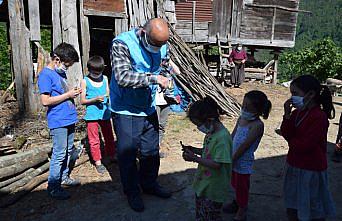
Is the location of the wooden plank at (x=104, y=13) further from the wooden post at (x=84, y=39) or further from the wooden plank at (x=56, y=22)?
the wooden plank at (x=56, y=22)

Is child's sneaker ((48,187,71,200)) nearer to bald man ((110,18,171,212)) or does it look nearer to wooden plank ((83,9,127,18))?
bald man ((110,18,171,212))

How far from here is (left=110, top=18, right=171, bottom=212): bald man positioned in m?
2.81

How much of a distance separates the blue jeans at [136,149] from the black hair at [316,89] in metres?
1.46

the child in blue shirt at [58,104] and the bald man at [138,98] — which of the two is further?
the child in blue shirt at [58,104]

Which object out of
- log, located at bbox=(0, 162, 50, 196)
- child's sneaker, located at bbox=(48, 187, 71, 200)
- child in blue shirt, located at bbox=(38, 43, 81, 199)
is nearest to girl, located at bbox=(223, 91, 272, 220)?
child in blue shirt, located at bbox=(38, 43, 81, 199)

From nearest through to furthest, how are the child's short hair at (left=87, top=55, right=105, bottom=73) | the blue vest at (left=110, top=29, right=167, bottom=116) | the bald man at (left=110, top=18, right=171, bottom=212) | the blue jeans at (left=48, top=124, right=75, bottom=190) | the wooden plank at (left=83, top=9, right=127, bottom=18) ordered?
the bald man at (left=110, top=18, right=171, bottom=212)
the blue vest at (left=110, top=29, right=167, bottom=116)
the blue jeans at (left=48, top=124, right=75, bottom=190)
the child's short hair at (left=87, top=55, right=105, bottom=73)
the wooden plank at (left=83, top=9, right=127, bottom=18)

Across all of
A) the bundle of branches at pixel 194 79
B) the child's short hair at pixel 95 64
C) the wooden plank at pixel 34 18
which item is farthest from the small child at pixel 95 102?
the bundle of branches at pixel 194 79

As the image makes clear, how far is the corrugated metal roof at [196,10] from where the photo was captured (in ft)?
45.7

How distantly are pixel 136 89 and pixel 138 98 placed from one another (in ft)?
0.31

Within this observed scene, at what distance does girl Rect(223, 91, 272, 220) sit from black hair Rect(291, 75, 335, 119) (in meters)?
0.31

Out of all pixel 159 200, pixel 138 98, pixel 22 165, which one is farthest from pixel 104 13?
pixel 159 200

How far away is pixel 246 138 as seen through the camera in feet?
9.12

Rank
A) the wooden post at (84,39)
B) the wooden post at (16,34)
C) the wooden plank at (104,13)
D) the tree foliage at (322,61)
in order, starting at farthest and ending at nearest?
the tree foliage at (322,61)
the wooden plank at (104,13)
the wooden post at (84,39)
the wooden post at (16,34)

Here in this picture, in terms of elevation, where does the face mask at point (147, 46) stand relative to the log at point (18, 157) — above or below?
above
